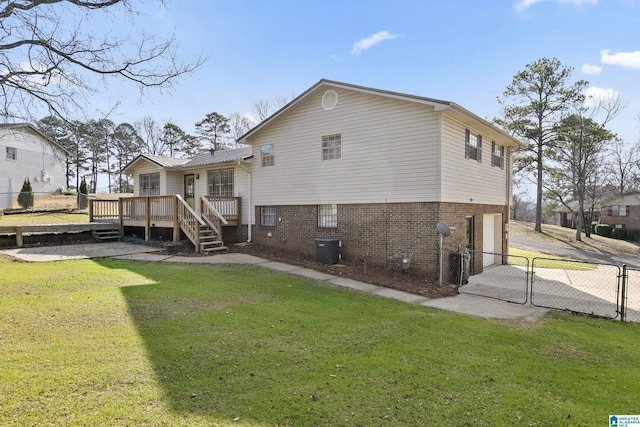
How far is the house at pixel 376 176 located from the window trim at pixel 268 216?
0.14 feet

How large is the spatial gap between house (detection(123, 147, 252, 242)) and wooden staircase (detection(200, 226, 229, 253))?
1.68 ft

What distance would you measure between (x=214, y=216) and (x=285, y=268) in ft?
15.9

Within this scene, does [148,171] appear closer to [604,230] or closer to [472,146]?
[472,146]

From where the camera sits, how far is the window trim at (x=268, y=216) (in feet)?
47.6

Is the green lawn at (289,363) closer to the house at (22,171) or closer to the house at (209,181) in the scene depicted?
the house at (209,181)

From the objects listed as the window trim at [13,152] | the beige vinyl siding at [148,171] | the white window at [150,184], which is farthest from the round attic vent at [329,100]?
the window trim at [13,152]

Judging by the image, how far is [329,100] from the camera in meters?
12.6

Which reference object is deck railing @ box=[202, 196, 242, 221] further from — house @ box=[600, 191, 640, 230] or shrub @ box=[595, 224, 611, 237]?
shrub @ box=[595, 224, 611, 237]

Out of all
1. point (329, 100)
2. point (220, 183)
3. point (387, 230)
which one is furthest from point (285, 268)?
point (220, 183)

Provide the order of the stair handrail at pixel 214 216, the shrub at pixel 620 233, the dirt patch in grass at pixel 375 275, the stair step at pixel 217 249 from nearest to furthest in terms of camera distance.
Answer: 1. the dirt patch in grass at pixel 375 275
2. the stair step at pixel 217 249
3. the stair handrail at pixel 214 216
4. the shrub at pixel 620 233

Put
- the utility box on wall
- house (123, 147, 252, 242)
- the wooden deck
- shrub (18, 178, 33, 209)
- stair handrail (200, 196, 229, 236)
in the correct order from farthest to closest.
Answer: shrub (18, 178, 33, 209)
house (123, 147, 252, 242)
stair handrail (200, 196, 229, 236)
the wooden deck
the utility box on wall

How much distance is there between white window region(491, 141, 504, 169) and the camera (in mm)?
14363

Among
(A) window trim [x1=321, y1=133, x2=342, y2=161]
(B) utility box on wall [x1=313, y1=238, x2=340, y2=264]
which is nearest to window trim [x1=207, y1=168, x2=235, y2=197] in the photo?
(A) window trim [x1=321, y1=133, x2=342, y2=161]

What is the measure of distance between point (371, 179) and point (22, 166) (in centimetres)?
3047
